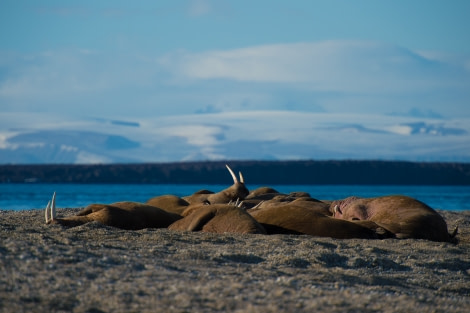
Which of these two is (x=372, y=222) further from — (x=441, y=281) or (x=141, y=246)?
(x=141, y=246)

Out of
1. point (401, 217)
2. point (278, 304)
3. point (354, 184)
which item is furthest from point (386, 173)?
point (278, 304)

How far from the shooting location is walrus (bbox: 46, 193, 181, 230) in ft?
43.6

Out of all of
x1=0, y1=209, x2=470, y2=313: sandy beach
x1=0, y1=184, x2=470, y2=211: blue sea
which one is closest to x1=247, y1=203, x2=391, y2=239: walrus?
x1=0, y1=209, x2=470, y2=313: sandy beach

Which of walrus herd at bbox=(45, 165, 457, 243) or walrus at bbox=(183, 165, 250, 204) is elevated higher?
walrus at bbox=(183, 165, 250, 204)

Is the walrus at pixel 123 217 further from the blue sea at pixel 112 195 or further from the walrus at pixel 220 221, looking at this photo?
the blue sea at pixel 112 195

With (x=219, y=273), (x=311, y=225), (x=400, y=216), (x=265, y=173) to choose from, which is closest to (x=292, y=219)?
(x=311, y=225)

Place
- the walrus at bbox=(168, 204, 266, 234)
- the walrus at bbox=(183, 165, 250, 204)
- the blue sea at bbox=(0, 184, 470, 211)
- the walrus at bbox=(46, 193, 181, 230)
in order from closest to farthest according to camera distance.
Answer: the walrus at bbox=(168, 204, 266, 234)
the walrus at bbox=(46, 193, 181, 230)
the walrus at bbox=(183, 165, 250, 204)
the blue sea at bbox=(0, 184, 470, 211)

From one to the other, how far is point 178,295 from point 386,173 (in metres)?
97.9

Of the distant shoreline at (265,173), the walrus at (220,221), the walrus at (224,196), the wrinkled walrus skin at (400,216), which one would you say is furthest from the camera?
the distant shoreline at (265,173)

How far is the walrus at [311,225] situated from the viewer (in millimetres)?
12805

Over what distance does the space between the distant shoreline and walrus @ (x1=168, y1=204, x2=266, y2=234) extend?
79.3 metres

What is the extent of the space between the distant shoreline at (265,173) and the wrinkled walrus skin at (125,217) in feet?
258

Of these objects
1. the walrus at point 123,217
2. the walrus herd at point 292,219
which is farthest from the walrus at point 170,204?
the walrus at point 123,217

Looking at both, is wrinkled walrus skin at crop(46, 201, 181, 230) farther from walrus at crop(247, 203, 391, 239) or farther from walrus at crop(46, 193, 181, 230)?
walrus at crop(247, 203, 391, 239)
